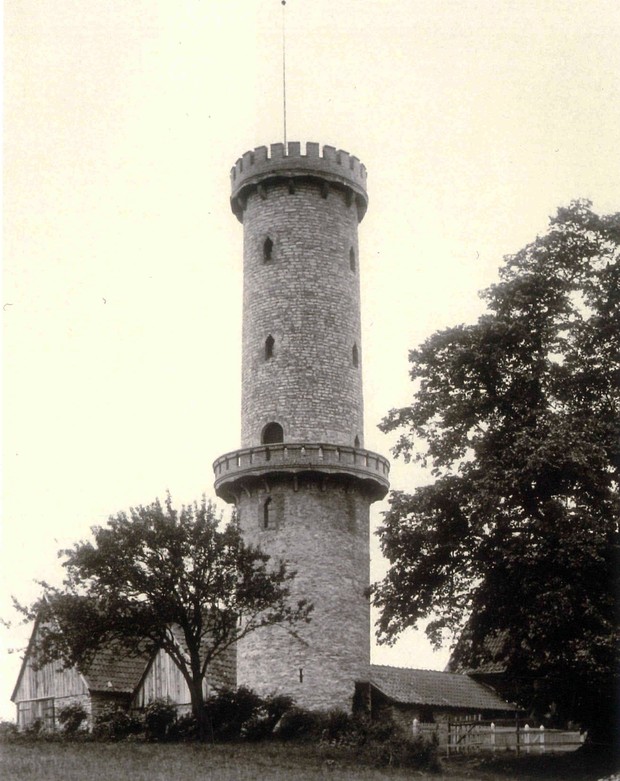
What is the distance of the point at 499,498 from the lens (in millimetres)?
29484

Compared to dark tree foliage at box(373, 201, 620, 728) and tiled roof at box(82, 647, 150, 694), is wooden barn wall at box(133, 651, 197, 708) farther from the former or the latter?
dark tree foliage at box(373, 201, 620, 728)

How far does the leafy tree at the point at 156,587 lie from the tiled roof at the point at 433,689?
26.1ft

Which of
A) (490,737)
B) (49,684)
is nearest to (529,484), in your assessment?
(490,737)

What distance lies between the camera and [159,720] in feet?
113

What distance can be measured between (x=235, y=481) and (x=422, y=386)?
8964mm

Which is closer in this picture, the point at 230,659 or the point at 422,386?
the point at 422,386

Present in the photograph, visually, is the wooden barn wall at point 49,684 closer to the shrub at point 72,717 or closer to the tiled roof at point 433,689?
the shrub at point 72,717

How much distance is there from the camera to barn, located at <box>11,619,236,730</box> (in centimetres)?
4034

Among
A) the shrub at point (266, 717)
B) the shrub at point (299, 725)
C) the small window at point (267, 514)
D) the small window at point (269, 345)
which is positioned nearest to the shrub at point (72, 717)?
the shrub at point (266, 717)

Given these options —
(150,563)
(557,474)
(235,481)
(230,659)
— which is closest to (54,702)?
(230,659)

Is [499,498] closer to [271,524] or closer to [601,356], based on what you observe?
[601,356]

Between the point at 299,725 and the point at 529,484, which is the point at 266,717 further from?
the point at 529,484

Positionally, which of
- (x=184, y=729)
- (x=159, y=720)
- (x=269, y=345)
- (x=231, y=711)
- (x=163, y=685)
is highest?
(x=269, y=345)

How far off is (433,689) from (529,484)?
14.9 m
